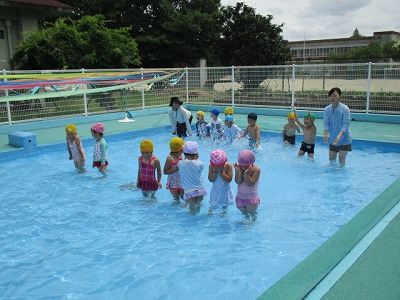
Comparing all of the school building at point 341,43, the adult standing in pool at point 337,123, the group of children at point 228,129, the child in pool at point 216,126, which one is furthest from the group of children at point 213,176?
the school building at point 341,43

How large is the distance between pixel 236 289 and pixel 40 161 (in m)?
Result: 7.04

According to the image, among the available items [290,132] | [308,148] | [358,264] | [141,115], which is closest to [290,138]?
[290,132]

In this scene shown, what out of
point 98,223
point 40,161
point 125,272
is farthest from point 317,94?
point 125,272

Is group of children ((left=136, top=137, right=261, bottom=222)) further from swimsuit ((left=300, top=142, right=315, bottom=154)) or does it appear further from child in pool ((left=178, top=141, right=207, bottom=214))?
swimsuit ((left=300, top=142, right=315, bottom=154))

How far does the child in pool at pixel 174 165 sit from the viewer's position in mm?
5426

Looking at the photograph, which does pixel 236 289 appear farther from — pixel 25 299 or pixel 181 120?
pixel 181 120

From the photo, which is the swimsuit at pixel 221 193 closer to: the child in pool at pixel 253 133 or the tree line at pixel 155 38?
the child in pool at pixel 253 133

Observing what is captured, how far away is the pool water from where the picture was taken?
12.7ft

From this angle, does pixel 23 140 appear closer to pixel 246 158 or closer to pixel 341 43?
pixel 246 158

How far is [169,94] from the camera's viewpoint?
17.0 meters

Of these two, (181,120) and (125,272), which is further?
(181,120)

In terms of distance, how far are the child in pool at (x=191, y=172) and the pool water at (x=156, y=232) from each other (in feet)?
1.35

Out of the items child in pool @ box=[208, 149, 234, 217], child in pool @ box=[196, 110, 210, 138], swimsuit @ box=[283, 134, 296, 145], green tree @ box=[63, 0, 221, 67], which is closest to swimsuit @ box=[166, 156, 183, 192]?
child in pool @ box=[208, 149, 234, 217]

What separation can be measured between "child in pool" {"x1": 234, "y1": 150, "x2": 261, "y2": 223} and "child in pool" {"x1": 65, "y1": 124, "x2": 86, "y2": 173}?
3.61 meters
